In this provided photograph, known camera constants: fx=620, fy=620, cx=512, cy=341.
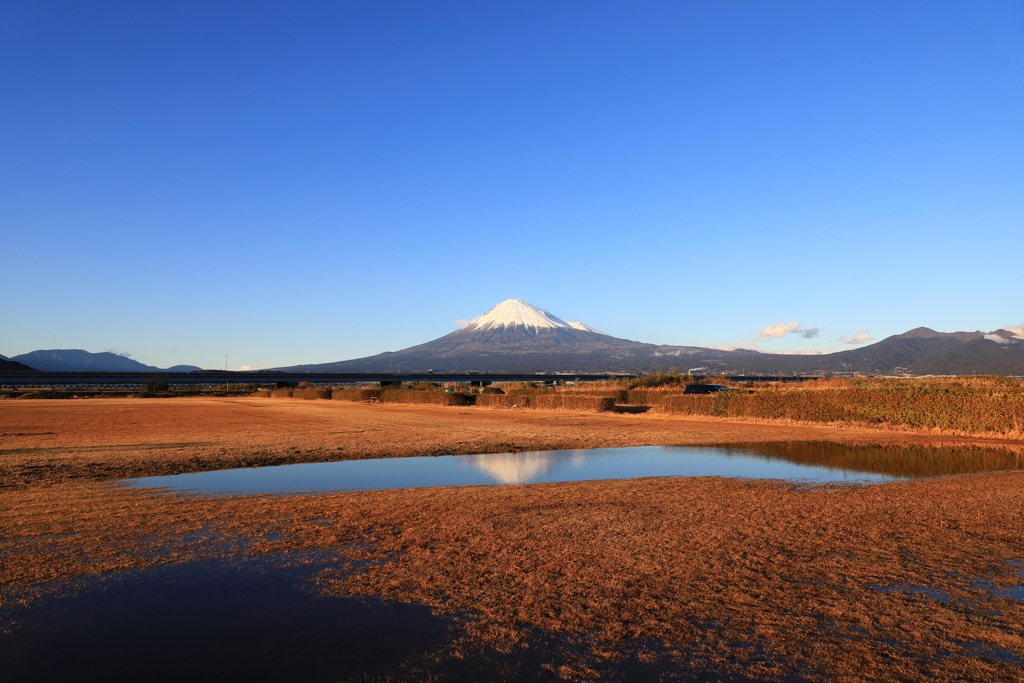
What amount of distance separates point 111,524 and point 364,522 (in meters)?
4.08

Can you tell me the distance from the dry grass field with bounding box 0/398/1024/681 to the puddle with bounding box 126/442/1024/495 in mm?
1574

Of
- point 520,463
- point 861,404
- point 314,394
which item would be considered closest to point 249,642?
point 520,463

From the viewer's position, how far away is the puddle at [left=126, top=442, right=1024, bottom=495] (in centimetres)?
1484

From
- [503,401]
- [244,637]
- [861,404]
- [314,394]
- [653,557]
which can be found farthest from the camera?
[314,394]

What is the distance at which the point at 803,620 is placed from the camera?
238 inches

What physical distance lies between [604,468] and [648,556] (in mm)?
9290

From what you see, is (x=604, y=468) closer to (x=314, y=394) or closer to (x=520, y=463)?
(x=520, y=463)

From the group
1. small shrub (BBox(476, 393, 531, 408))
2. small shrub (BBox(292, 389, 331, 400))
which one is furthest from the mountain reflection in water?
small shrub (BBox(292, 389, 331, 400))

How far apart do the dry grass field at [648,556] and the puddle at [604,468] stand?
157cm

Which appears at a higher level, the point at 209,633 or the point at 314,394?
the point at 314,394

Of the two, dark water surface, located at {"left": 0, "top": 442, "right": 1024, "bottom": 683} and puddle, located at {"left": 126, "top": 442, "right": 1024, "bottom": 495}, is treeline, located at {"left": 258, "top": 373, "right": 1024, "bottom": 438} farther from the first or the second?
dark water surface, located at {"left": 0, "top": 442, "right": 1024, "bottom": 683}

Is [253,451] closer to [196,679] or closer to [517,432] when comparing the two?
[517,432]

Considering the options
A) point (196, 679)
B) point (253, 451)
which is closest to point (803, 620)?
point (196, 679)

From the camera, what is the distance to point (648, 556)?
8.16 meters
